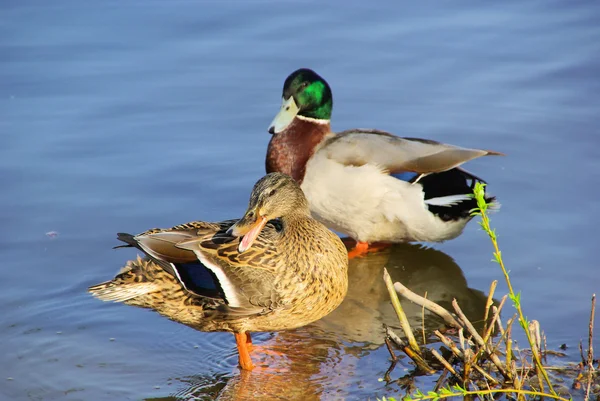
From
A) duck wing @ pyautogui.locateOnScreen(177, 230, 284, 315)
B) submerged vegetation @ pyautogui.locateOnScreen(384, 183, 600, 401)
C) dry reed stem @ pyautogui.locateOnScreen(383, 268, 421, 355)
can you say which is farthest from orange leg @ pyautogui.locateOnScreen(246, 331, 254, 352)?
dry reed stem @ pyautogui.locateOnScreen(383, 268, 421, 355)

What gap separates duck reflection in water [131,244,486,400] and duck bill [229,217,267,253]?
0.60 m

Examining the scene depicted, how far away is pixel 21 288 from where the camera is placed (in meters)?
4.95

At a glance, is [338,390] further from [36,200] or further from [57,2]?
[57,2]

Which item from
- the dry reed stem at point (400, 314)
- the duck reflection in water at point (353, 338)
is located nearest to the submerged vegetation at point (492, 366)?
the dry reed stem at point (400, 314)

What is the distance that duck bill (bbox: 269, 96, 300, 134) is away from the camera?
5.77 m

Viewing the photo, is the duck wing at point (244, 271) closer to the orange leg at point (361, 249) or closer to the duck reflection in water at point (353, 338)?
the duck reflection in water at point (353, 338)

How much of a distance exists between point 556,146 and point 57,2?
464cm

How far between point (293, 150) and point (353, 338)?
5.15 feet

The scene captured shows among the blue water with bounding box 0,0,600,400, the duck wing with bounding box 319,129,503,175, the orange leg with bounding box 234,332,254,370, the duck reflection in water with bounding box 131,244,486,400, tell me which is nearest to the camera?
the duck reflection in water with bounding box 131,244,486,400

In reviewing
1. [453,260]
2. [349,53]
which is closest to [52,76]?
[349,53]

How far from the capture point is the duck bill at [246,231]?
4.07 meters

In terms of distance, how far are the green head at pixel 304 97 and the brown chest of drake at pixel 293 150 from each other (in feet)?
0.36

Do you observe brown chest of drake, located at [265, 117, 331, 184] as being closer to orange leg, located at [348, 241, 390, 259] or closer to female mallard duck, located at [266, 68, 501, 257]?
female mallard duck, located at [266, 68, 501, 257]

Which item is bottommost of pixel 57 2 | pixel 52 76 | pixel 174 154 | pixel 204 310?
pixel 204 310
